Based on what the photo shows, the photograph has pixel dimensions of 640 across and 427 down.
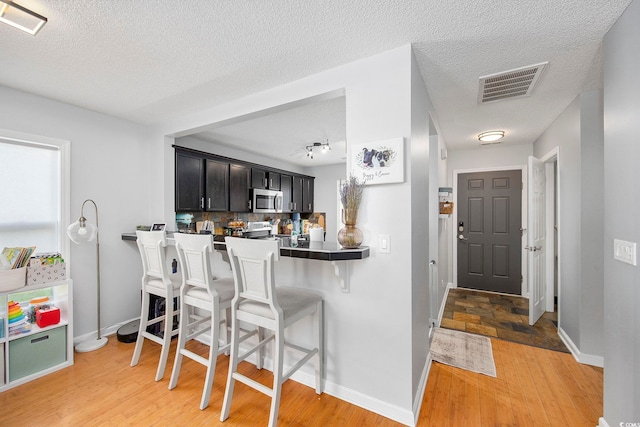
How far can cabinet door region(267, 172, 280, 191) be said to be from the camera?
206 inches

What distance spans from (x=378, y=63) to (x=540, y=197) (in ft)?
9.77

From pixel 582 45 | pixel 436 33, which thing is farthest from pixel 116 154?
pixel 582 45

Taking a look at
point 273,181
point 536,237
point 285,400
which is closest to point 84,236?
point 285,400

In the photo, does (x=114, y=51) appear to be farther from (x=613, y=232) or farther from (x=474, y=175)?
(x=474, y=175)

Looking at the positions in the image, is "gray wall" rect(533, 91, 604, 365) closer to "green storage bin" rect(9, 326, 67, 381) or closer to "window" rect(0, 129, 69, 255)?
"green storage bin" rect(9, 326, 67, 381)

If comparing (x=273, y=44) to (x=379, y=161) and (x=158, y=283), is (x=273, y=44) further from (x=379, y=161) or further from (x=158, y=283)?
(x=158, y=283)

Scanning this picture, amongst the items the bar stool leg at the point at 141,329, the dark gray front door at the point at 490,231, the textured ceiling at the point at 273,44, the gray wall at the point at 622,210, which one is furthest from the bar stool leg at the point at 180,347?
the dark gray front door at the point at 490,231

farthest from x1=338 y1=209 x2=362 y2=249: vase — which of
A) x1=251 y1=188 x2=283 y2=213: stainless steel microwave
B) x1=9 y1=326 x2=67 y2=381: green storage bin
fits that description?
x1=251 y1=188 x2=283 y2=213: stainless steel microwave

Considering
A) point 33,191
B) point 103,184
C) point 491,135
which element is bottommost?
point 33,191

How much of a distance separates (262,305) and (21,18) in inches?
84.3

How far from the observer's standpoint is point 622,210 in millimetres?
1516

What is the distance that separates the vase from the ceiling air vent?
1.56m

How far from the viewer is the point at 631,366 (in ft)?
4.69

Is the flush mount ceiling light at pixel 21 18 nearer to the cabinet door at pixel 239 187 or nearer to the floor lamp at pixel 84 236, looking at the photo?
the floor lamp at pixel 84 236
